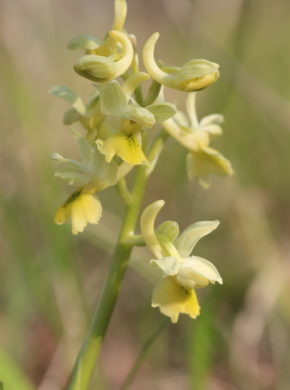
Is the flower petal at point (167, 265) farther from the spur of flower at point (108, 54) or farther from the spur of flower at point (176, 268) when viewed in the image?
the spur of flower at point (108, 54)

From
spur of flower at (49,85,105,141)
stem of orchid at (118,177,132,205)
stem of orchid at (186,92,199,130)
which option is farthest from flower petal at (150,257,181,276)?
stem of orchid at (186,92,199,130)

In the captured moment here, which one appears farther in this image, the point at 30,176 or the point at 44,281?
the point at 30,176

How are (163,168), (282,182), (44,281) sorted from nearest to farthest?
(44,281) < (282,182) < (163,168)

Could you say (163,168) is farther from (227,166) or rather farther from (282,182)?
(227,166)

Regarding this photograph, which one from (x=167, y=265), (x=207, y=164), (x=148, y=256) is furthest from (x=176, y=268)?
(x=148, y=256)

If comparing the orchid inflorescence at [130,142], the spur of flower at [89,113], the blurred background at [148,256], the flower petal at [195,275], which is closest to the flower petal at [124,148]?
the orchid inflorescence at [130,142]

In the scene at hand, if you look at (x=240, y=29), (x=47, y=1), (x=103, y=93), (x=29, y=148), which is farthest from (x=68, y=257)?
(x=47, y=1)

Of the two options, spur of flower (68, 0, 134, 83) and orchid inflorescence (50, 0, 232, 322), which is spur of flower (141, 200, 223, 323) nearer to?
Result: orchid inflorescence (50, 0, 232, 322)
